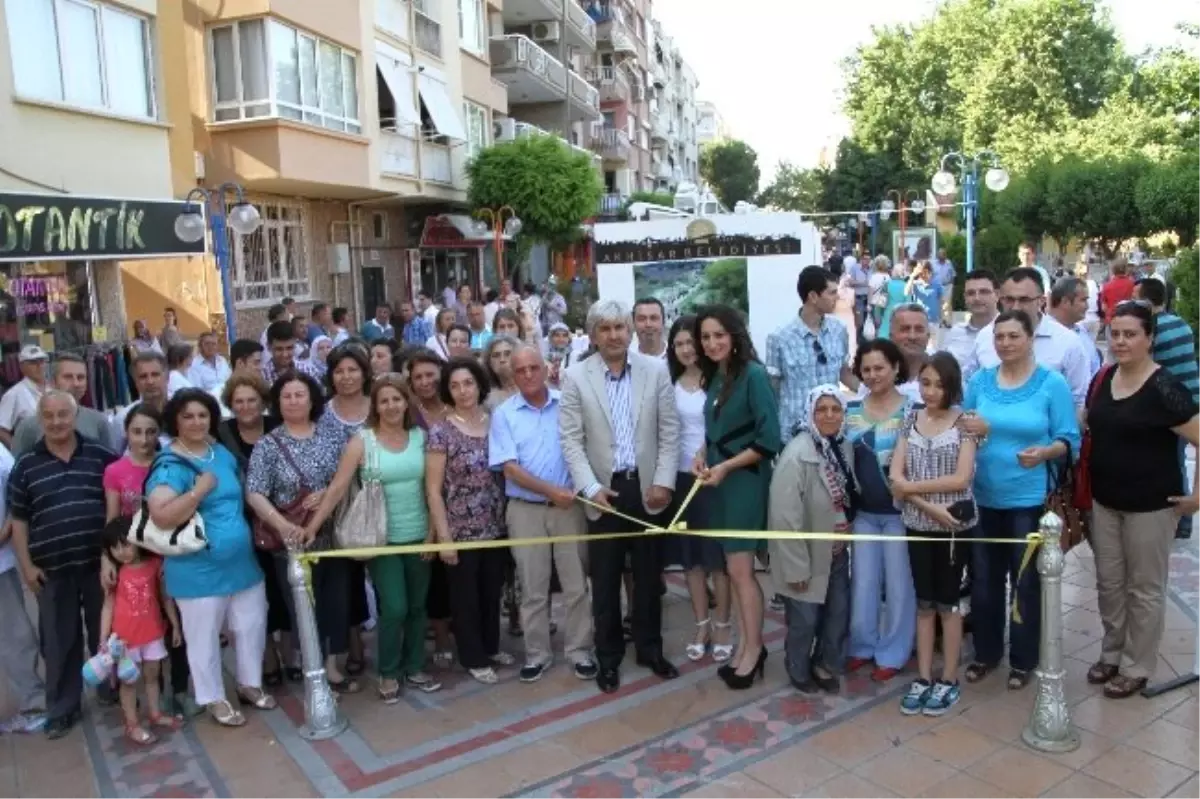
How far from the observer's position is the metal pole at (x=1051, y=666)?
4.05 meters

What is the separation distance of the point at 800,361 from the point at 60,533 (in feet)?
13.7

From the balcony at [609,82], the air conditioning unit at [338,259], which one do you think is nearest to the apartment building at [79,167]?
the air conditioning unit at [338,259]

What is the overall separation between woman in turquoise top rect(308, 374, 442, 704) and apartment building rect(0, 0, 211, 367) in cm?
804

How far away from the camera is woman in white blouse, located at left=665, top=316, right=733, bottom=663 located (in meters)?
5.05

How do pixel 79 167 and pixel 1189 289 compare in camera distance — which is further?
pixel 79 167

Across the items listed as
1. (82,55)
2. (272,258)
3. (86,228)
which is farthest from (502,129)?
(86,228)

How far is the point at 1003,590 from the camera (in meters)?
4.72

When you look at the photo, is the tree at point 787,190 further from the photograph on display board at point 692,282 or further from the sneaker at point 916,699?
the sneaker at point 916,699

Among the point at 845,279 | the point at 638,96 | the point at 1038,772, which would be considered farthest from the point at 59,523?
the point at 638,96

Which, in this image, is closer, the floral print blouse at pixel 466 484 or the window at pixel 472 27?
the floral print blouse at pixel 466 484

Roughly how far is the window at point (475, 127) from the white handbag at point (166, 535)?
2077 cm

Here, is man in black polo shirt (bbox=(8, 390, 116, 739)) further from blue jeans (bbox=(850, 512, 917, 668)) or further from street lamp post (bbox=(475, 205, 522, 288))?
street lamp post (bbox=(475, 205, 522, 288))

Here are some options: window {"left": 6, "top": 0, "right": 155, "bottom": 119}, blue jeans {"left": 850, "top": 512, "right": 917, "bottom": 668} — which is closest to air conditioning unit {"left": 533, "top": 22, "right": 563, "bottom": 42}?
window {"left": 6, "top": 0, "right": 155, "bottom": 119}

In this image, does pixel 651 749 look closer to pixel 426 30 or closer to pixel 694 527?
pixel 694 527
